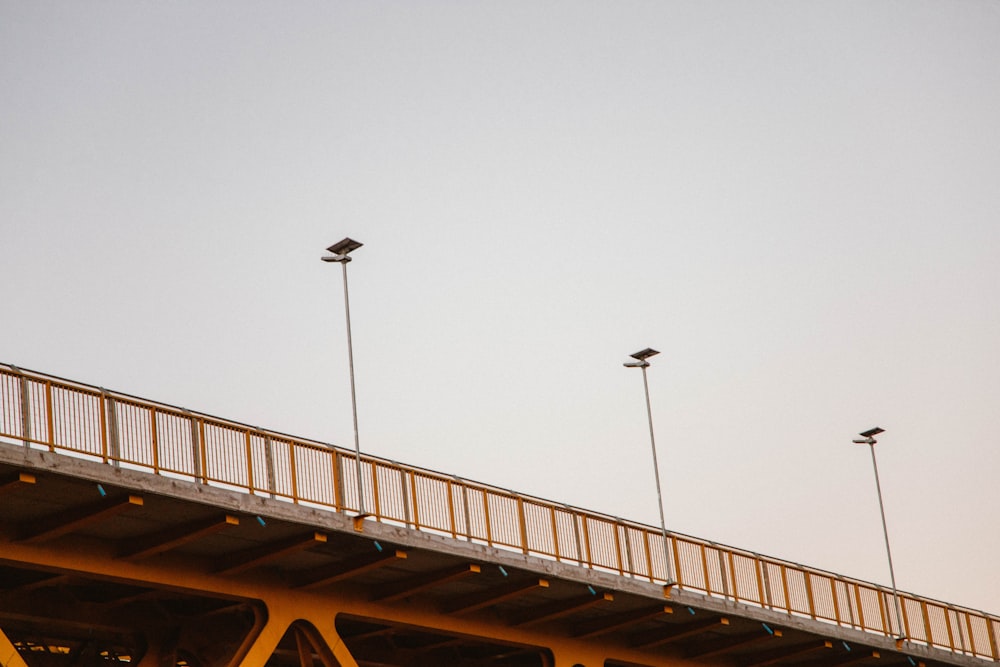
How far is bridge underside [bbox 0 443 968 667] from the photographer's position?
25.8 m

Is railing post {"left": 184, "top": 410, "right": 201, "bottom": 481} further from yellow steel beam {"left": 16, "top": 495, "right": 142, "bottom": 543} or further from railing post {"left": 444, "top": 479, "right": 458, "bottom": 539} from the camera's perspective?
railing post {"left": 444, "top": 479, "right": 458, "bottom": 539}

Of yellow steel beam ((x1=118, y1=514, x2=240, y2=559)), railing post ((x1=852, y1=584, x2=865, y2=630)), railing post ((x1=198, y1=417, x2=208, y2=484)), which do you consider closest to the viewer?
yellow steel beam ((x1=118, y1=514, x2=240, y2=559))

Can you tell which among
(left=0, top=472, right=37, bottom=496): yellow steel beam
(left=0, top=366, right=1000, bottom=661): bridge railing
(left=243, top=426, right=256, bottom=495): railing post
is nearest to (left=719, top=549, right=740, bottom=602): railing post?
(left=0, top=366, right=1000, bottom=661): bridge railing

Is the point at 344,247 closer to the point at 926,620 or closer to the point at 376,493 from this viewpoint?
the point at 376,493

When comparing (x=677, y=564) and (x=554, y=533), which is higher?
(x=554, y=533)

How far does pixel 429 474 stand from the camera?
3312cm

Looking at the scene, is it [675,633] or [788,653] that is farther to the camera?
[788,653]

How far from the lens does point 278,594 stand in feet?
99.6

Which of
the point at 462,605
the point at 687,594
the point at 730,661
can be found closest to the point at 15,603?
the point at 462,605

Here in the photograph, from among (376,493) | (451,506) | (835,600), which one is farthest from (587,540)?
(835,600)

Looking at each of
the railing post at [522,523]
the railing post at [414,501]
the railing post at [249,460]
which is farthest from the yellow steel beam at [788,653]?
the railing post at [249,460]

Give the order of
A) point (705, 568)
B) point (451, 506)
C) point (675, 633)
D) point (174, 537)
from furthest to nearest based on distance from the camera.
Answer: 1. point (705, 568)
2. point (675, 633)
3. point (451, 506)
4. point (174, 537)

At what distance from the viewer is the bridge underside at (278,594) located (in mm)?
25812

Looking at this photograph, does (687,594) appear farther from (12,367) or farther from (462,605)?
(12,367)
